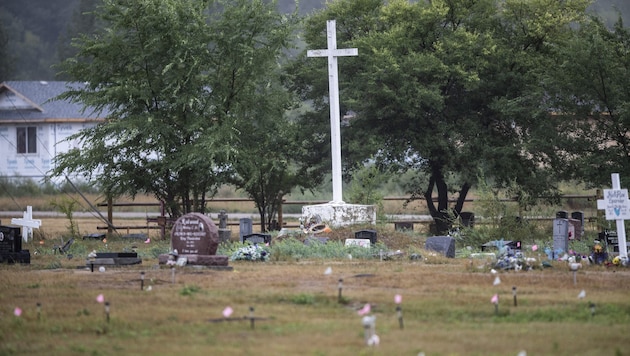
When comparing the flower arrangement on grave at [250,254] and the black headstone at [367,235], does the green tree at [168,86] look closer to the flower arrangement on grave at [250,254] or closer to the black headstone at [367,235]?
the black headstone at [367,235]

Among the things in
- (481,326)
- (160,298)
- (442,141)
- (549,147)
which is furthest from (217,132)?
(481,326)

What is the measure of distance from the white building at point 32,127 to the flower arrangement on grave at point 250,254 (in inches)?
1565

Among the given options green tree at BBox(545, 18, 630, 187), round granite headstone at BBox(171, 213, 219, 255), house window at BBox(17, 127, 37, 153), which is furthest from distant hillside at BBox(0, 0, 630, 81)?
round granite headstone at BBox(171, 213, 219, 255)

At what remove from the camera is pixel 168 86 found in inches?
1230

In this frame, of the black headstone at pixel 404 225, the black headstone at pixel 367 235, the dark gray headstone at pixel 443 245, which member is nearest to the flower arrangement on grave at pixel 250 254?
the black headstone at pixel 367 235

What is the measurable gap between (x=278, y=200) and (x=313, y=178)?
1.69 m

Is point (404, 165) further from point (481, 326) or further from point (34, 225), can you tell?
point (481, 326)

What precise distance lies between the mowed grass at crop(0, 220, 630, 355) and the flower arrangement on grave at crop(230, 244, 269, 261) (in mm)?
1431

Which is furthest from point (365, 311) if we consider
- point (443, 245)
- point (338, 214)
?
point (338, 214)

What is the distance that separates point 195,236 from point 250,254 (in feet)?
8.20

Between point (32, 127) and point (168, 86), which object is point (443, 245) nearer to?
point (168, 86)

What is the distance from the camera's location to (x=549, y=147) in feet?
106

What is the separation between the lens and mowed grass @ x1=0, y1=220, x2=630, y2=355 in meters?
12.5

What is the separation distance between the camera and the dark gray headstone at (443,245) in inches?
949
